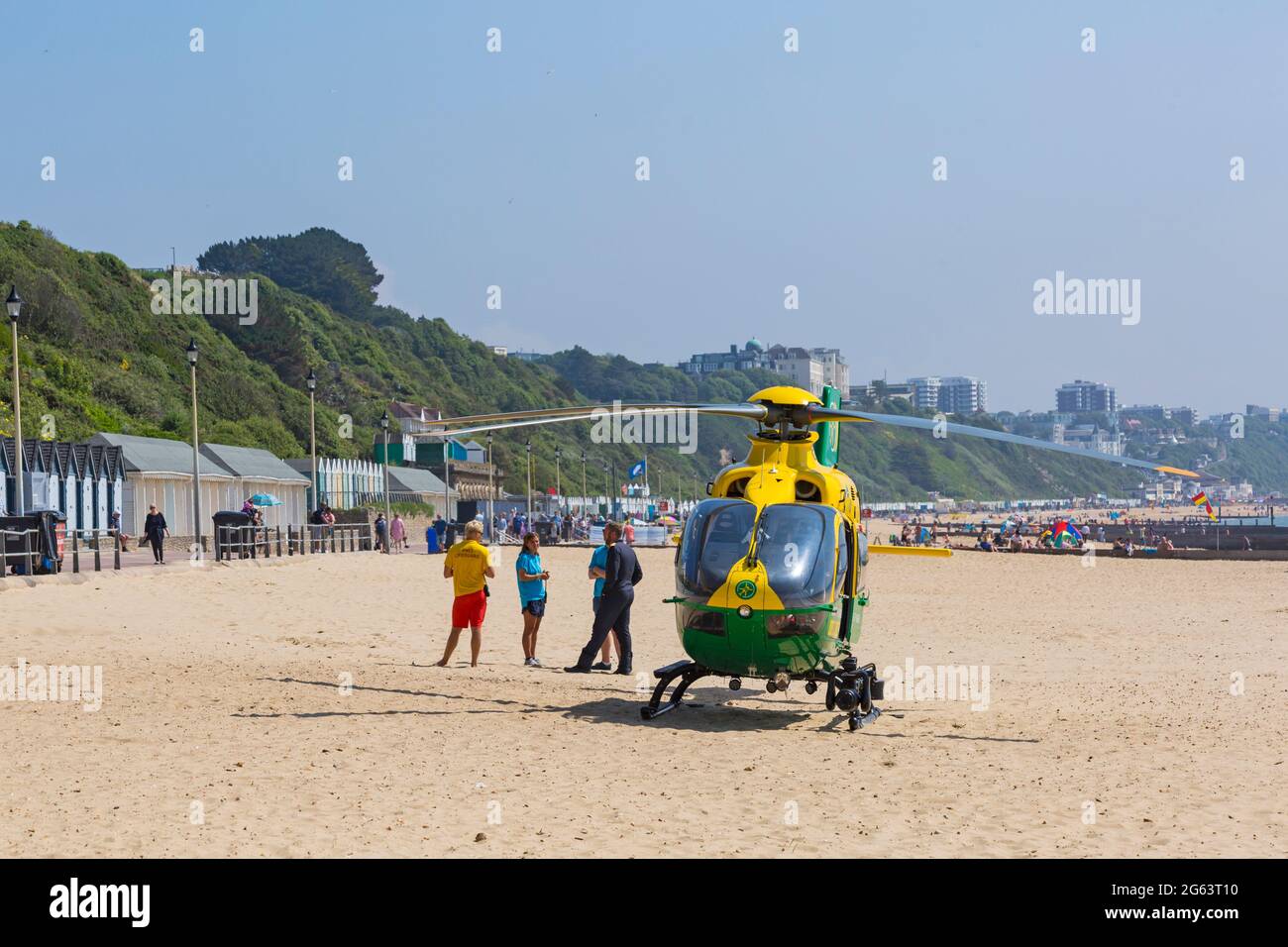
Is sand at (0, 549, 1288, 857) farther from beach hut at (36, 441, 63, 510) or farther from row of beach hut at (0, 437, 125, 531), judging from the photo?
beach hut at (36, 441, 63, 510)

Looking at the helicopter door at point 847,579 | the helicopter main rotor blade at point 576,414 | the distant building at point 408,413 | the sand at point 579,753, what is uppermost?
the distant building at point 408,413

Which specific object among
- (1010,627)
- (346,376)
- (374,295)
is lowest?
(1010,627)

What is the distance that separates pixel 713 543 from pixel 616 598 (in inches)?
144

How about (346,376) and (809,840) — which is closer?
(809,840)

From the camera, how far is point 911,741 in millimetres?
11406

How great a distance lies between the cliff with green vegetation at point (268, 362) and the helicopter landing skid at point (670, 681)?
1438 inches

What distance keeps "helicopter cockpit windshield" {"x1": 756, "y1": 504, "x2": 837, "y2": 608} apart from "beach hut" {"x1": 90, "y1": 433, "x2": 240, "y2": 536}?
3402 cm

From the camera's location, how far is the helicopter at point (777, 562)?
11555 mm

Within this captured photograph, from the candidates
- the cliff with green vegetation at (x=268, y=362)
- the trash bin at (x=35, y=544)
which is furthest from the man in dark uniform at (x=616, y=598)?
the cliff with green vegetation at (x=268, y=362)

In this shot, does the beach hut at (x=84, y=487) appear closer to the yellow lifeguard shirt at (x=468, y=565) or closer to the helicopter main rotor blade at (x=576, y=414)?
the yellow lifeguard shirt at (x=468, y=565)
